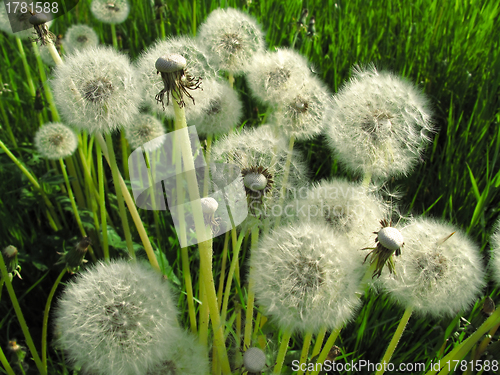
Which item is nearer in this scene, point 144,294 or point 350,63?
point 144,294

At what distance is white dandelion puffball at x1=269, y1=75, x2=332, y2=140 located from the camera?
1.77m

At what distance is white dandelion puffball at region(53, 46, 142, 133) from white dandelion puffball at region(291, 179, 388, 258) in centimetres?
78

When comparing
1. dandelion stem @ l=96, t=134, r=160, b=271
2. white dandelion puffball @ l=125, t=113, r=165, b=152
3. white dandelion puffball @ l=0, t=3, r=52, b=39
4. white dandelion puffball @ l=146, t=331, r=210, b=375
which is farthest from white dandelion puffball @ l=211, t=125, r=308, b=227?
white dandelion puffball @ l=0, t=3, r=52, b=39

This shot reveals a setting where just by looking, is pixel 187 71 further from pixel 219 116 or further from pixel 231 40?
pixel 231 40

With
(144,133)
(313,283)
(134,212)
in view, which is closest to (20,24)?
(144,133)

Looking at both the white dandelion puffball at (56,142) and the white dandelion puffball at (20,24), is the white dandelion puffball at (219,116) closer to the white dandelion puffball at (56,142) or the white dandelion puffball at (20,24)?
Result: the white dandelion puffball at (20,24)

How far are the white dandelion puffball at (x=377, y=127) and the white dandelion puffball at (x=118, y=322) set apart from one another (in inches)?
35.2

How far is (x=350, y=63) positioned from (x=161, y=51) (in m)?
2.00

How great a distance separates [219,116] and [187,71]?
0.38 metres

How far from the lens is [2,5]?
95.7 inches

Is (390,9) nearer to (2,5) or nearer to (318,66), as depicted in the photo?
(318,66)

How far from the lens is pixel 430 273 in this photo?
1.24 m

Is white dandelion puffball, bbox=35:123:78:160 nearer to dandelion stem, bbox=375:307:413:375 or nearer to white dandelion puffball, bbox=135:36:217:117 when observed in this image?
white dandelion puffball, bbox=135:36:217:117

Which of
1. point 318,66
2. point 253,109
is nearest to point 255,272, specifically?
point 253,109
